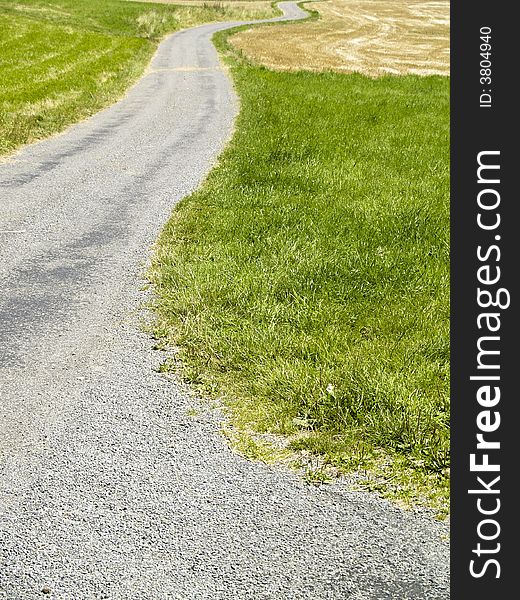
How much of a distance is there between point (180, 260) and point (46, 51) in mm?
30181

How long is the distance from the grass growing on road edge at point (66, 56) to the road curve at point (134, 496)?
976 cm

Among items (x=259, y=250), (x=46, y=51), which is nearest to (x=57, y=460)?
(x=259, y=250)

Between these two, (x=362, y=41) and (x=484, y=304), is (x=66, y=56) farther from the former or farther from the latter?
(x=484, y=304)

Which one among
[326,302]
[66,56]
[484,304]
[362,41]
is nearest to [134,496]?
[484,304]

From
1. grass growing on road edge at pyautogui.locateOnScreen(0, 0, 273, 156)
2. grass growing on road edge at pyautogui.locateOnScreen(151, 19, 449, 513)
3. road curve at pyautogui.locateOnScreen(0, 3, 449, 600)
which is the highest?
grass growing on road edge at pyautogui.locateOnScreen(0, 0, 273, 156)

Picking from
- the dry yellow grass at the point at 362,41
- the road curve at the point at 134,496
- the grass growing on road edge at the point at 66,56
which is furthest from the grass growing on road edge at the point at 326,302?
the dry yellow grass at the point at 362,41

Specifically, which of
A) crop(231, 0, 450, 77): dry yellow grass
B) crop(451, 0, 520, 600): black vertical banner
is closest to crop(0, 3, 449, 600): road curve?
crop(451, 0, 520, 600): black vertical banner

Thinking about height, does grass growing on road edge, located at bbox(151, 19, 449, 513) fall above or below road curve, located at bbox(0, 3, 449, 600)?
above

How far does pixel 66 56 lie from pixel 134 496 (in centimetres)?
3242

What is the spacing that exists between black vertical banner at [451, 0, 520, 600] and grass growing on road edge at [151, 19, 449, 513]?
1.05 m

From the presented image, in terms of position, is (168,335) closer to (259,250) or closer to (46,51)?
(259,250)

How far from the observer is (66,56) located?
1286 inches

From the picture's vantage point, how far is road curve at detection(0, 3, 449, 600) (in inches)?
139

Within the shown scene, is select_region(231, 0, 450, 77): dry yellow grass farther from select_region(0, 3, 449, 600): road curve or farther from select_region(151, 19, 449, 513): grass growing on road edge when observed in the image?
select_region(0, 3, 449, 600): road curve
